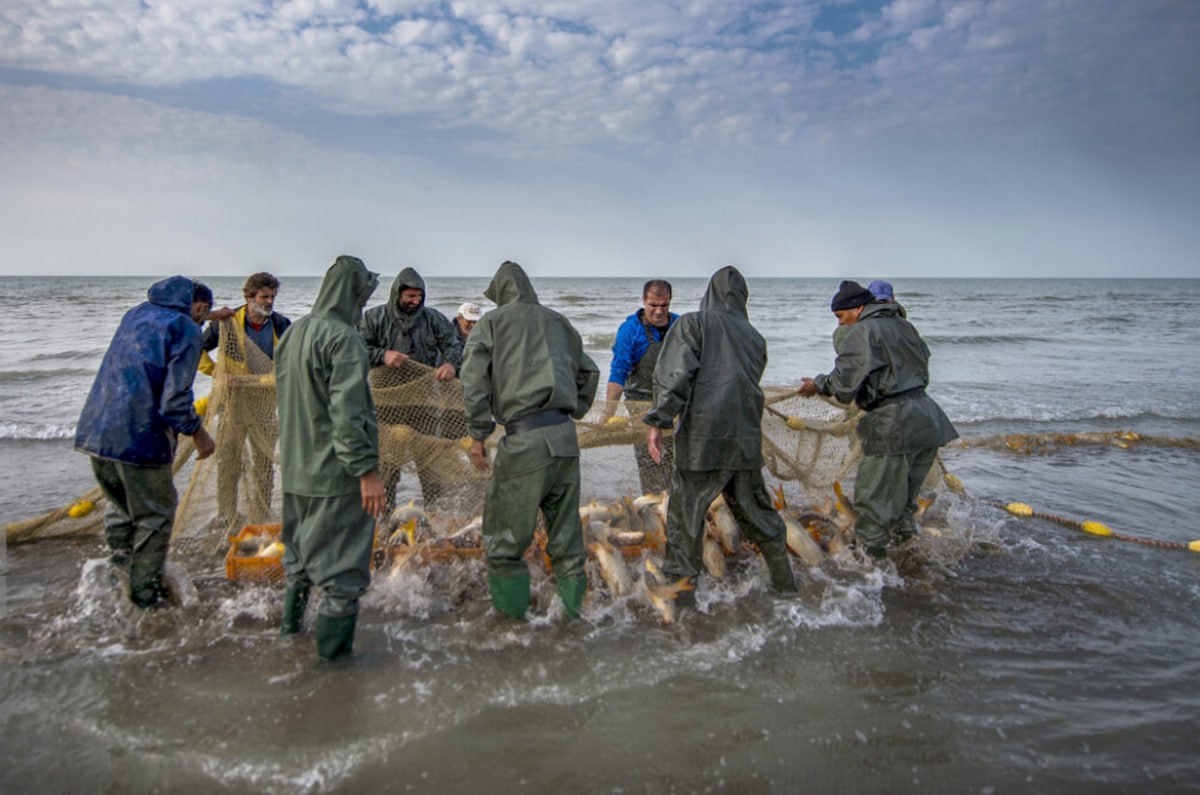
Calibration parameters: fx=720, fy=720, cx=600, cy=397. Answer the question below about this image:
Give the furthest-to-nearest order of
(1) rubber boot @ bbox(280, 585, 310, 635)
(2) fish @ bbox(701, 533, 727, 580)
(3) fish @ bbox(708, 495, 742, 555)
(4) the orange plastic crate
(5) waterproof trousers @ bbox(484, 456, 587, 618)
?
(3) fish @ bbox(708, 495, 742, 555), (2) fish @ bbox(701, 533, 727, 580), (4) the orange plastic crate, (5) waterproof trousers @ bbox(484, 456, 587, 618), (1) rubber boot @ bbox(280, 585, 310, 635)

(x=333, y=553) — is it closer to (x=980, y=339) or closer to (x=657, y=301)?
(x=657, y=301)

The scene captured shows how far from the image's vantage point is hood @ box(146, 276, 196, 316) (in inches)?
176

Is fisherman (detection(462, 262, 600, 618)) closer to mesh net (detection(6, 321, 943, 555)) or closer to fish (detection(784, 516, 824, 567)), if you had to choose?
mesh net (detection(6, 321, 943, 555))

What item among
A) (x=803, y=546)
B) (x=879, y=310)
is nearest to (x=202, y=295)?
(x=803, y=546)

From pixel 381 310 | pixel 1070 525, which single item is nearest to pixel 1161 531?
pixel 1070 525

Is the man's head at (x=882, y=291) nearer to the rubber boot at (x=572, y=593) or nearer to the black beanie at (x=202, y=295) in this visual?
the rubber boot at (x=572, y=593)

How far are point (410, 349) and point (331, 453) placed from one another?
2512 mm

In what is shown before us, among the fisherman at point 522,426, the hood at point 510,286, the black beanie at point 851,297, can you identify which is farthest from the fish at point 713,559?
the hood at point 510,286

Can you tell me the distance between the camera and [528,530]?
4.42 metres

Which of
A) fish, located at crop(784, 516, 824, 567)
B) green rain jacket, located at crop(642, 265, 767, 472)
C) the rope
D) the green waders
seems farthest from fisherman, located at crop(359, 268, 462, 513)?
the rope

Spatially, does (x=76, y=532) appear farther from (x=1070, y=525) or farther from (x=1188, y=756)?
(x=1070, y=525)

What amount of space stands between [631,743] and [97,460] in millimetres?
3551

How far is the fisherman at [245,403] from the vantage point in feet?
18.5

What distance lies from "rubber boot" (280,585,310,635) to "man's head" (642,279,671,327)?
346 centimetres
